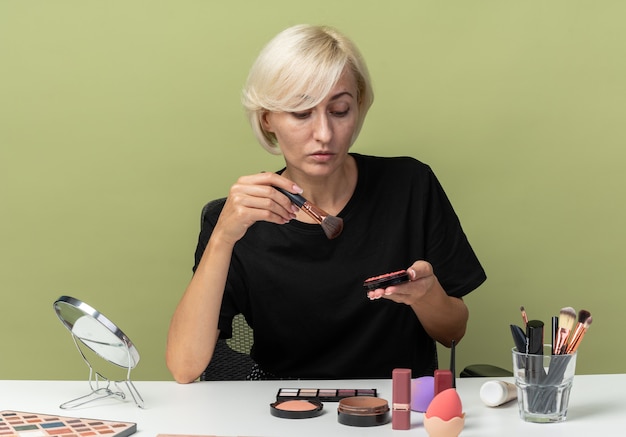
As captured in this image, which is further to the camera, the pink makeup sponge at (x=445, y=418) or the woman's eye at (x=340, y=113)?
the woman's eye at (x=340, y=113)

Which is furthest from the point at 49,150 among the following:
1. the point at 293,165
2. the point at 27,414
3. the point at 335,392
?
the point at 335,392

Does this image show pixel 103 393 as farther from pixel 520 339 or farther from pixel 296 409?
pixel 520 339

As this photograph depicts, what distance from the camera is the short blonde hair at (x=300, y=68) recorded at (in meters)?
1.64

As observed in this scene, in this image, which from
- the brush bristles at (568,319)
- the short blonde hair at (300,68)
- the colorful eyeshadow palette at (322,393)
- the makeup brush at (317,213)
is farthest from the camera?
the short blonde hair at (300,68)

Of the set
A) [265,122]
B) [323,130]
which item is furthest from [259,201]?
[265,122]

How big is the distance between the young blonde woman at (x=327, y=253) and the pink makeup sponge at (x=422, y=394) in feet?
1.18

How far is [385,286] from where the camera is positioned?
1365 millimetres

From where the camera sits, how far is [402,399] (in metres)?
1.21

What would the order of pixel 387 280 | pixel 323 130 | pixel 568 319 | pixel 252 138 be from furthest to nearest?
pixel 252 138, pixel 323 130, pixel 387 280, pixel 568 319

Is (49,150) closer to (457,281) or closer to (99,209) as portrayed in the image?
(99,209)

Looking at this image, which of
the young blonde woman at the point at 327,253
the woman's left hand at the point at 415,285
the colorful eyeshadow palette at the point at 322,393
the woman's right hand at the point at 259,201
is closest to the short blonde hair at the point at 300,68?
the young blonde woman at the point at 327,253

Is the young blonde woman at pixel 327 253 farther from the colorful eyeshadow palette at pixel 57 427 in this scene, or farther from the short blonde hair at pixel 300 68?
the colorful eyeshadow palette at pixel 57 427

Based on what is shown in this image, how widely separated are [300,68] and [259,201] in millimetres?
287

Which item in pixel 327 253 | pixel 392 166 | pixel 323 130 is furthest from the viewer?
pixel 392 166
